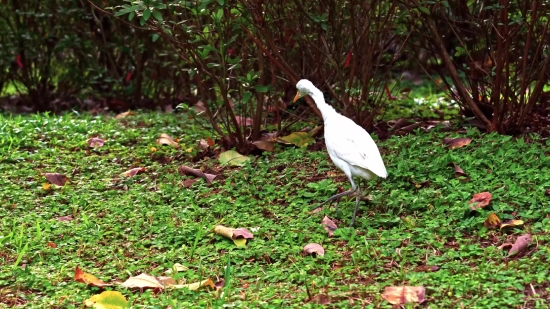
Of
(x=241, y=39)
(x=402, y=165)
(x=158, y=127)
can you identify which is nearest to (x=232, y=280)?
(x=402, y=165)

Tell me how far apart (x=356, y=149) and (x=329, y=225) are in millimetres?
454

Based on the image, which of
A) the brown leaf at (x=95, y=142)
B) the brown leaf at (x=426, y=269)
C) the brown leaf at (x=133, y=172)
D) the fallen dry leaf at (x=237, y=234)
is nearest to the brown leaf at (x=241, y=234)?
the fallen dry leaf at (x=237, y=234)

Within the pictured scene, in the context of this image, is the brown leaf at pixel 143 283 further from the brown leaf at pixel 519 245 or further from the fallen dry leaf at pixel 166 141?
the fallen dry leaf at pixel 166 141

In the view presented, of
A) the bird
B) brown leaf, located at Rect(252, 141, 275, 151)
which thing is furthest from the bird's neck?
brown leaf, located at Rect(252, 141, 275, 151)

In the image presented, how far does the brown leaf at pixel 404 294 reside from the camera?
3197 millimetres

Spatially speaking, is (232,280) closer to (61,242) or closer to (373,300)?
(373,300)

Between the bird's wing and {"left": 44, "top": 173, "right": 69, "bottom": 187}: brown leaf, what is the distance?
6.56 feet

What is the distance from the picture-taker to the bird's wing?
4199 mm

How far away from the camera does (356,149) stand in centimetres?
428

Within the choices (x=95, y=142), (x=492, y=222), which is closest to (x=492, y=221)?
(x=492, y=222)

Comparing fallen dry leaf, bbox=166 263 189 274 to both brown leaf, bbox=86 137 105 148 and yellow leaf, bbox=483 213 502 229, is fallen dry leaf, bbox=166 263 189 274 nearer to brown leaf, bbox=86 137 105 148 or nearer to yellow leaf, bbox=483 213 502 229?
yellow leaf, bbox=483 213 502 229

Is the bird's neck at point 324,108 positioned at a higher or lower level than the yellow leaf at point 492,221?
higher

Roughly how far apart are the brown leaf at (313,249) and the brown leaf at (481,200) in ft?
2.89

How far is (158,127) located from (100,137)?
1.92ft
